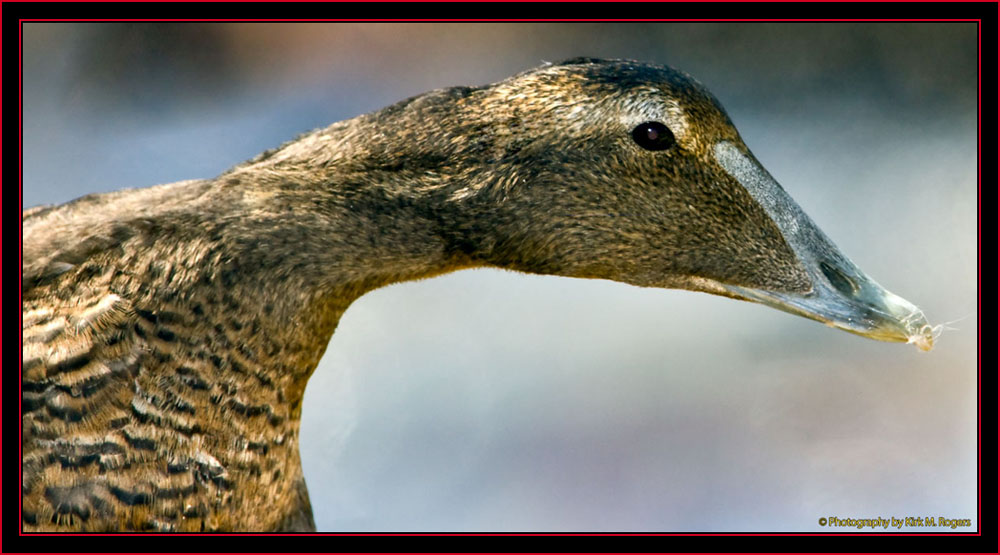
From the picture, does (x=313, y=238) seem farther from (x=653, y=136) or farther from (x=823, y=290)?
(x=823, y=290)

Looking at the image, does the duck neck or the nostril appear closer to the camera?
the duck neck

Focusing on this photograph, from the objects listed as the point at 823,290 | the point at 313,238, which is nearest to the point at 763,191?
the point at 823,290

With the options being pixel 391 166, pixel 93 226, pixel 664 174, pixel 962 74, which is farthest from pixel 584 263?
pixel 962 74

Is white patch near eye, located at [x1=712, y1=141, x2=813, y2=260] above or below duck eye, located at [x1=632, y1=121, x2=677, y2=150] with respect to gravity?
below

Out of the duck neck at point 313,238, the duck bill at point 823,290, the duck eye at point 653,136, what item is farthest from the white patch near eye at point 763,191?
the duck neck at point 313,238

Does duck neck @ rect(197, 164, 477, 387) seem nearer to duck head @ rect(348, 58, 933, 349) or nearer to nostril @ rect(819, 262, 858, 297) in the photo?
duck head @ rect(348, 58, 933, 349)

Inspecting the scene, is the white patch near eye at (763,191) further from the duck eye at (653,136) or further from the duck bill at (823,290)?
the duck eye at (653,136)

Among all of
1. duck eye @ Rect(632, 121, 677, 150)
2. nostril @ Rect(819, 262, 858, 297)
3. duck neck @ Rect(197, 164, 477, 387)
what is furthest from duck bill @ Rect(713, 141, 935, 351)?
duck neck @ Rect(197, 164, 477, 387)
